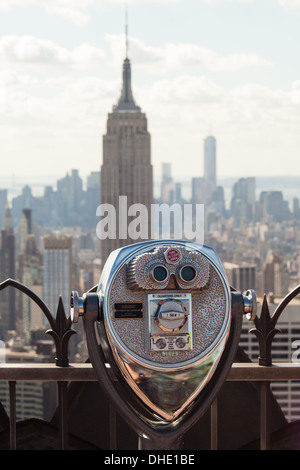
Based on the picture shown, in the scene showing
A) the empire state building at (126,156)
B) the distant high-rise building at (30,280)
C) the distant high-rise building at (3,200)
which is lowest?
the distant high-rise building at (30,280)

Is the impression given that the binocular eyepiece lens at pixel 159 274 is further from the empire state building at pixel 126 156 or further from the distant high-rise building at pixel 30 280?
the empire state building at pixel 126 156

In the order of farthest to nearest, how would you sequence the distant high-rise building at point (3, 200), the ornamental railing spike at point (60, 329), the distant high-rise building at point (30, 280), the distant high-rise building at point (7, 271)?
the distant high-rise building at point (3, 200), the distant high-rise building at point (30, 280), the distant high-rise building at point (7, 271), the ornamental railing spike at point (60, 329)

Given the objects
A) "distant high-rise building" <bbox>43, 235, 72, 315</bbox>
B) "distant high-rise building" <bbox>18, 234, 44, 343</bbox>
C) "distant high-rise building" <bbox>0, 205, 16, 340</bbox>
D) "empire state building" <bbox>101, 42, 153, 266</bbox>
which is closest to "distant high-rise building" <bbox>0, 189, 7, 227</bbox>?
"distant high-rise building" <bbox>0, 205, 16, 340</bbox>

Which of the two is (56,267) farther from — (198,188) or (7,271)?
(198,188)

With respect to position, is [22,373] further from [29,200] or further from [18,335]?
[29,200]

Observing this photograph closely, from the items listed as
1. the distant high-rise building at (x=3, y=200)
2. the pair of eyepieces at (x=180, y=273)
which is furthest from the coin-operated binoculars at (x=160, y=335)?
the distant high-rise building at (x=3, y=200)

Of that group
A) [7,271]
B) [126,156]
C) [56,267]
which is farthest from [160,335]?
[126,156]
